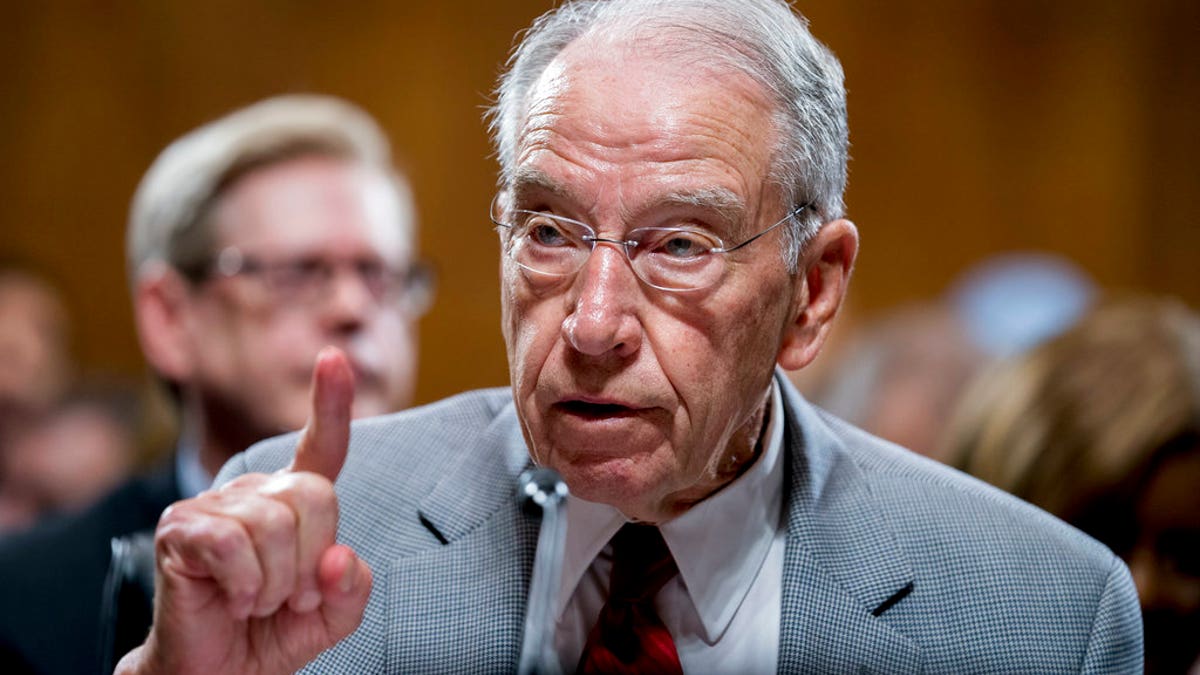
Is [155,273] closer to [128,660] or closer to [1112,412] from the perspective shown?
[128,660]

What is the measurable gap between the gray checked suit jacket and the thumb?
387 mm

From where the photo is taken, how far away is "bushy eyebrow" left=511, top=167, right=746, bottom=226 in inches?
64.9

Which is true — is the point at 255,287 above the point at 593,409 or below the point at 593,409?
below

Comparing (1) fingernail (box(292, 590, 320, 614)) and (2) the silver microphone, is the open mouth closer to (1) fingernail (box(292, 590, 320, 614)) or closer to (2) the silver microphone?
(2) the silver microphone

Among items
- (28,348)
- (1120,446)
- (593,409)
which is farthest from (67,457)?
(1120,446)

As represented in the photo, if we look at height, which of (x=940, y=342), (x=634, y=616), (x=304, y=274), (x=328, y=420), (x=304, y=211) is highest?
(x=328, y=420)

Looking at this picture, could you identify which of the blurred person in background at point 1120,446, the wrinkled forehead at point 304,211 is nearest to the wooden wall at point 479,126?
the wrinkled forehead at point 304,211

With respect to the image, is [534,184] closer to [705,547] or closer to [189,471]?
[705,547]

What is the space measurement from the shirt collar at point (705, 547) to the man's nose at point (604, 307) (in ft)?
1.14

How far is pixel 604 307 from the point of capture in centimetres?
163

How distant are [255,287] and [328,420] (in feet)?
4.76

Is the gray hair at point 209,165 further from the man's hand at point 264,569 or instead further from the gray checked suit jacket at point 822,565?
the man's hand at point 264,569

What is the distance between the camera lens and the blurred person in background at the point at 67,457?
390 cm

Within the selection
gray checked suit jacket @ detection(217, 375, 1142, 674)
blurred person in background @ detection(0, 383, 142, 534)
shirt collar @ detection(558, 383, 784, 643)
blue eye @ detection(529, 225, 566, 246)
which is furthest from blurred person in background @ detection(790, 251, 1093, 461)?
blurred person in background @ detection(0, 383, 142, 534)
